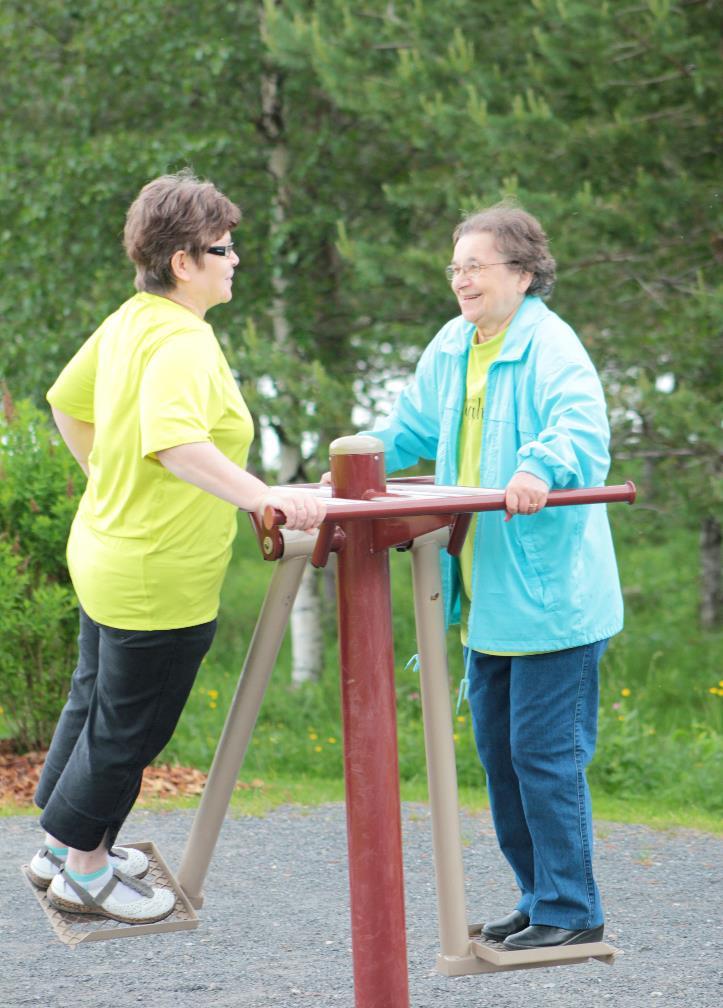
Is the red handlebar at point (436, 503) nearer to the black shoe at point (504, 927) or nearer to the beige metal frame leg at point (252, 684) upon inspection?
the beige metal frame leg at point (252, 684)

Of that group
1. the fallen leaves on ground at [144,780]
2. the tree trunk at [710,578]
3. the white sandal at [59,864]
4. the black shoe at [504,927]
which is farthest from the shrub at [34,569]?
the tree trunk at [710,578]

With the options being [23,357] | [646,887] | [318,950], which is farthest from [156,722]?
[23,357]

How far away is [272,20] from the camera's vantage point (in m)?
7.70

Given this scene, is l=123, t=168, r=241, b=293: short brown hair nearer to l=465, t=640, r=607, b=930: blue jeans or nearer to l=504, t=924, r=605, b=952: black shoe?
l=465, t=640, r=607, b=930: blue jeans

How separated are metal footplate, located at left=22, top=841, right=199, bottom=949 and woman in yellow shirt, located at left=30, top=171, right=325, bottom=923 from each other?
3 centimetres

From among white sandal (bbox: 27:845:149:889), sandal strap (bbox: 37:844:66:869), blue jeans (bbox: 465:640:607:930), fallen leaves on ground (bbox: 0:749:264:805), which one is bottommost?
fallen leaves on ground (bbox: 0:749:264:805)

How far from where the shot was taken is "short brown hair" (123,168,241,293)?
332cm

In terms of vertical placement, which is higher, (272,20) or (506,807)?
(272,20)

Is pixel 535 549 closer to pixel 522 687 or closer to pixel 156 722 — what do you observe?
pixel 522 687

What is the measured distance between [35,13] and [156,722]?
7.17m

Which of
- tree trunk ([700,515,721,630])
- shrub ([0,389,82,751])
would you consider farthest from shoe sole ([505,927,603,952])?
tree trunk ([700,515,721,630])

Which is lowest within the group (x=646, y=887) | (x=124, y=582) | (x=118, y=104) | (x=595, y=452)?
(x=646, y=887)

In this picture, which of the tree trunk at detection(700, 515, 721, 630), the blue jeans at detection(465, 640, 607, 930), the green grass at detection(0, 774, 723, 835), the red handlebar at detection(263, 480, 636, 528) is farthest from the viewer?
the tree trunk at detection(700, 515, 721, 630)

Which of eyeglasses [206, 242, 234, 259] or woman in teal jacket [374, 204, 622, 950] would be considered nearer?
woman in teal jacket [374, 204, 622, 950]
